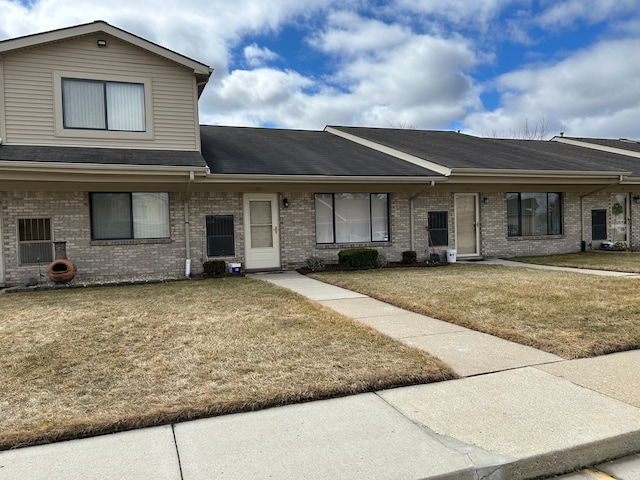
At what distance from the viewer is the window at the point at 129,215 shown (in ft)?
36.6

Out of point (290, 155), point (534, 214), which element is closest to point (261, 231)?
point (290, 155)

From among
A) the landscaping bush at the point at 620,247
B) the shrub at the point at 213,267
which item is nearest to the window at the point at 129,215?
the shrub at the point at 213,267

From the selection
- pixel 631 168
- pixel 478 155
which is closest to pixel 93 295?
pixel 478 155

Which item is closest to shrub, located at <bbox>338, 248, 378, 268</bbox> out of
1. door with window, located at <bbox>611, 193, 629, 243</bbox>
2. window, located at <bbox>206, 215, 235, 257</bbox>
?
window, located at <bbox>206, 215, 235, 257</bbox>

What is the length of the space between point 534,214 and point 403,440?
14513 mm

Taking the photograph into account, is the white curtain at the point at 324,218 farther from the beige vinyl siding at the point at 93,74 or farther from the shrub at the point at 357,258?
the beige vinyl siding at the point at 93,74

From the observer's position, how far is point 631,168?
17.2m

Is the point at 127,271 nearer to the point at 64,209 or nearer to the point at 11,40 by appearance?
the point at 64,209

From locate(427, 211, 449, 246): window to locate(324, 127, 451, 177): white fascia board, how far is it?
1.52m

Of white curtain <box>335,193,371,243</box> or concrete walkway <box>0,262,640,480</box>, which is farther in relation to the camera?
white curtain <box>335,193,371,243</box>

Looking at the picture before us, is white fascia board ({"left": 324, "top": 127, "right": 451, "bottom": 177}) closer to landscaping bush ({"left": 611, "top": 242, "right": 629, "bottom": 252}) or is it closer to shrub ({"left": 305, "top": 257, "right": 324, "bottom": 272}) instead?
shrub ({"left": 305, "top": 257, "right": 324, "bottom": 272})

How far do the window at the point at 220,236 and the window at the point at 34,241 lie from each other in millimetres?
3726

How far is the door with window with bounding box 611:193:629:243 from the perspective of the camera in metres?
16.5

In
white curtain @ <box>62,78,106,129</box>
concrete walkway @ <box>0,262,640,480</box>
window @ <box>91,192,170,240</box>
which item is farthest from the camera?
window @ <box>91,192,170,240</box>
